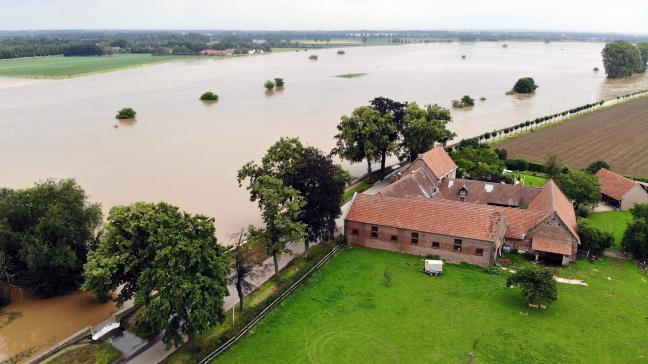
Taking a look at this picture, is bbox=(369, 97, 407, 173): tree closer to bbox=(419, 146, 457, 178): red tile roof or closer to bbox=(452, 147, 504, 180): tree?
bbox=(419, 146, 457, 178): red tile roof

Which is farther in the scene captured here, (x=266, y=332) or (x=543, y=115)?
(x=543, y=115)

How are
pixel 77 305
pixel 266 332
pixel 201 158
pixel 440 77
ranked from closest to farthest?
pixel 266 332 → pixel 77 305 → pixel 201 158 → pixel 440 77

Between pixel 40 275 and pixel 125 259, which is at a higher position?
pixel 125 259

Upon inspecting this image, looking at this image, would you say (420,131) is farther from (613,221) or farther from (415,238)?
(415,238)

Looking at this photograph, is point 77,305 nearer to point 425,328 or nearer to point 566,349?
point 425,328

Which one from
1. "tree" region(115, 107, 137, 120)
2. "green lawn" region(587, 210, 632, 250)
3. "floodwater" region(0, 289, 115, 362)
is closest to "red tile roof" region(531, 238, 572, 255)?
"green lawn" region(587, 210, 632, 250)

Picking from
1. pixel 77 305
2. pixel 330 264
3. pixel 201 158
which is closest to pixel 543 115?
pixel 201 158
